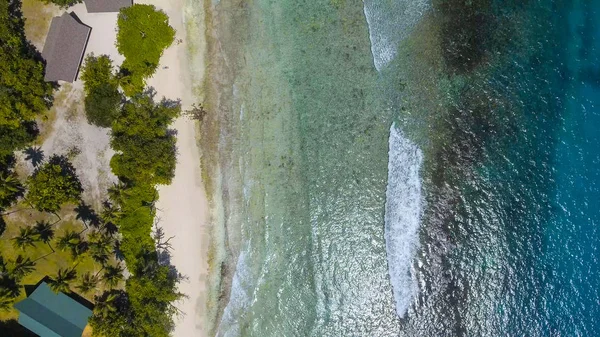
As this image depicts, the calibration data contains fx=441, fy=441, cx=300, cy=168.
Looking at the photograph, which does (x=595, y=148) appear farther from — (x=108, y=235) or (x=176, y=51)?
(x=108, y=235)

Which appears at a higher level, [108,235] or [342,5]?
[342,5]

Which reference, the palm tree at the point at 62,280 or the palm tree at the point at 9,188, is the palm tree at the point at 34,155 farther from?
the palm tree at the point at 62,280

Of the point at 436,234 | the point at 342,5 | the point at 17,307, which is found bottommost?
the point at 436,234

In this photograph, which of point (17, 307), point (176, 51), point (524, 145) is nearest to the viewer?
point (17, 307)

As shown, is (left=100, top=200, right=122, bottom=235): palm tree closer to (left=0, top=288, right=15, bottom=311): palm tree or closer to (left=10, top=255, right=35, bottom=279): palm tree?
(left=10, top=255, right=35, bottom=279): palm tree

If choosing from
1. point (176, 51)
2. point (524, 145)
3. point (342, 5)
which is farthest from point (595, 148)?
point (176, 51)

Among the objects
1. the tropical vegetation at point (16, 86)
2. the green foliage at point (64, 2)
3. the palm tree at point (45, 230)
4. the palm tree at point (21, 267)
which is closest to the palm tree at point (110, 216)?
the palm tree at point (45, 230)
